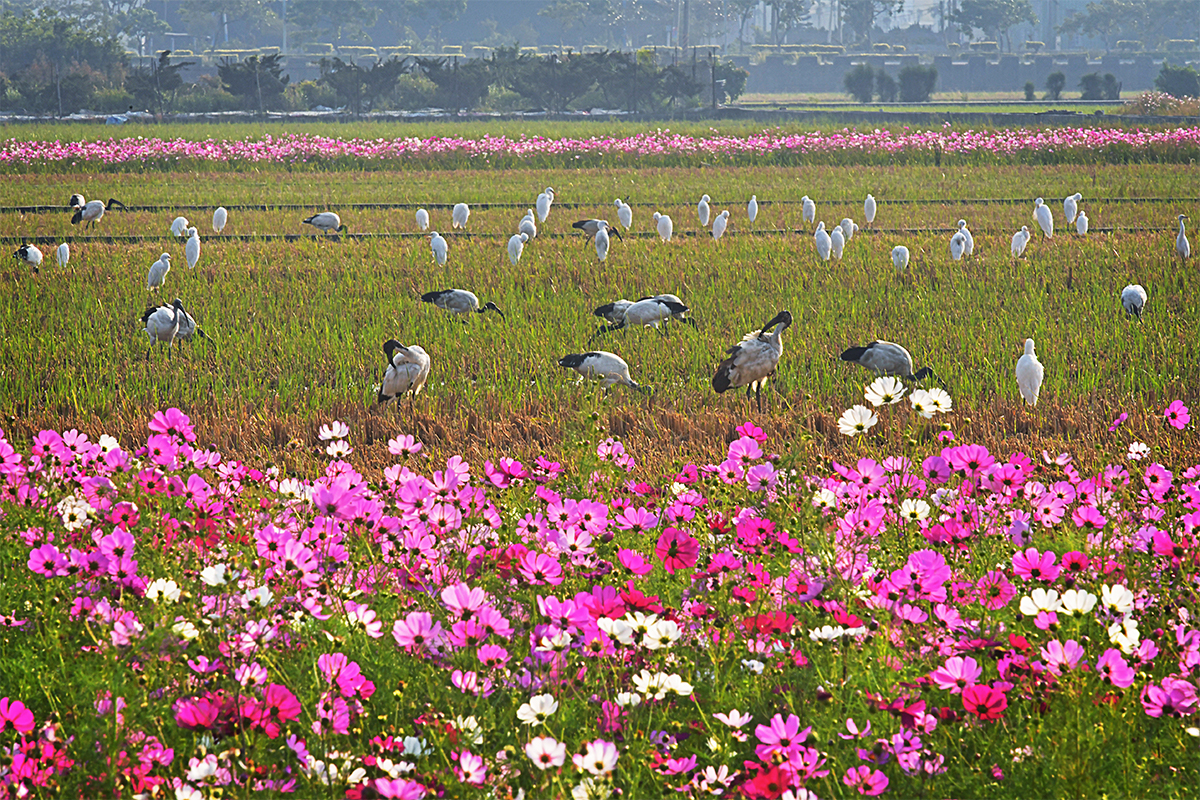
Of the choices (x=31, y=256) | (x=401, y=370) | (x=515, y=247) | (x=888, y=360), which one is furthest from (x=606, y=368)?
(x=31, y=256)

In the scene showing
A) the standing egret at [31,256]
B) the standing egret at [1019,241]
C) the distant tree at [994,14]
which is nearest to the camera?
the standing egret at [31,256]

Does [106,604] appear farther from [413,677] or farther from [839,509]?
[839,509]

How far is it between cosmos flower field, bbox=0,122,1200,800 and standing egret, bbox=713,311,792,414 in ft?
0.84

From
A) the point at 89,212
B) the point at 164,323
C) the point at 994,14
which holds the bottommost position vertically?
the point at 164,323

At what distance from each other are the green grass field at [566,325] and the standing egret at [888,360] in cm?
21

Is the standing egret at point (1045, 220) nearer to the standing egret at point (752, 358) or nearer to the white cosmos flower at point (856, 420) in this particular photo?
the standing egret at point (752, 358)

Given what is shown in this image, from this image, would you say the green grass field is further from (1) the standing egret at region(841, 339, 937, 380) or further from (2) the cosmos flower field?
(1) the standing egret at region(841, 339, 937, 380)

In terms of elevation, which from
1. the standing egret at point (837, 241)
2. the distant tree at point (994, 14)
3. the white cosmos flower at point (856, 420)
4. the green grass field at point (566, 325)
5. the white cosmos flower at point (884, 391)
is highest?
the distant tree at point (994, 14)

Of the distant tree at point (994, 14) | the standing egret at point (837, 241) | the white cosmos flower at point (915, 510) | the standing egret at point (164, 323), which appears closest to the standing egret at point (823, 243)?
the standing egret at point (837, 241)

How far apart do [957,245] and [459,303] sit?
18.3 ft

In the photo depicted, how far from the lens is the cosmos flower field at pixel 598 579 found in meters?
2.16

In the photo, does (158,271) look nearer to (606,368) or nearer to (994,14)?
(606,368)

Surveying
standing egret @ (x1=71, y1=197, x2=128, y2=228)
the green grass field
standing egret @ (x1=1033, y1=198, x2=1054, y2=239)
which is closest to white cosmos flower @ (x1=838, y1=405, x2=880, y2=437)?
the green grass field

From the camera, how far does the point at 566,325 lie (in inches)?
320
